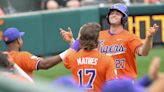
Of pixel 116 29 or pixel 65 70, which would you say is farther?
pixel 65 70

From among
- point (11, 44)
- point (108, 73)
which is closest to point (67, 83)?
point (108, 73)

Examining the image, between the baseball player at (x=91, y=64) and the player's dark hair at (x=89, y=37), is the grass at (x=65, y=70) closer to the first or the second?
the baseball player at (x=91, y=64)

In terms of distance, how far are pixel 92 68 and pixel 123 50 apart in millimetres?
1182

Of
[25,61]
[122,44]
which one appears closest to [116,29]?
[122,44]

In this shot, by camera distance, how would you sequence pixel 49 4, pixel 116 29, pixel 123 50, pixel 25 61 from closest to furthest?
pixel 25 61 < pixel 123 50 < pixel 116 29 < pixel 49 4

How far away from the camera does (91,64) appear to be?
6012mm

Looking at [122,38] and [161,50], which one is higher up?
[122,38]

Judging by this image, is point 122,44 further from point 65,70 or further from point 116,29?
point 65,70

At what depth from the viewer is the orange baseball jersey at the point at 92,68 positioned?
5.98 meters

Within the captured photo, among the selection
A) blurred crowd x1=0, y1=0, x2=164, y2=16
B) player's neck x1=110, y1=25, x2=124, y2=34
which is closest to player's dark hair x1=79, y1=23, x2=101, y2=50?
player's neck x1=110, y1=25, x2=124, y2=34

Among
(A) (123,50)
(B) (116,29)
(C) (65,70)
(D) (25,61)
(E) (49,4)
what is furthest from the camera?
(E) (49,4)

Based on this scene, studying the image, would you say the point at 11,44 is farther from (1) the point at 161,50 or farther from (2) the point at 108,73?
(1) the point at 161,50

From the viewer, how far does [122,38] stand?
7.21 metres

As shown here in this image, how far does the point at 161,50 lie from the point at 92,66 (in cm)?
945
